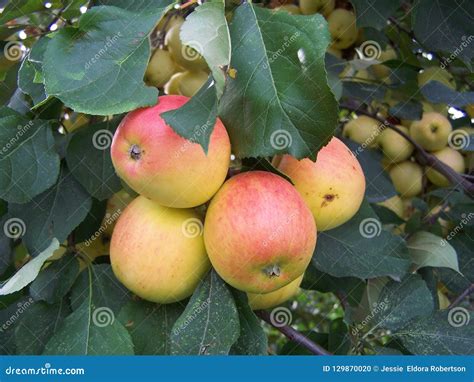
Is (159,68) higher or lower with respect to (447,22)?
lower

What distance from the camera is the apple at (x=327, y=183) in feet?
3.80

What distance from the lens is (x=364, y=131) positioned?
77.3 inches

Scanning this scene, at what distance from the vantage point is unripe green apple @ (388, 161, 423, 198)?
2.01m

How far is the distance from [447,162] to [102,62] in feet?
4.47

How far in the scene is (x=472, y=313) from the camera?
4.68 ft

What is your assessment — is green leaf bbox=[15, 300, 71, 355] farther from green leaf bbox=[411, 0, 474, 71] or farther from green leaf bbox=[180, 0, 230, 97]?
green leaf bbox=[411, 0, 474, 71]

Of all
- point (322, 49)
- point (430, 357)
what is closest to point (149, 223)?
point (322, 49)
